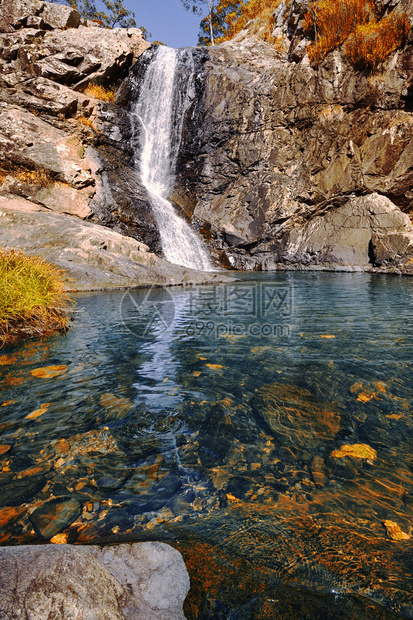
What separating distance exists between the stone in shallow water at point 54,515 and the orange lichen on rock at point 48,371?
2459mm

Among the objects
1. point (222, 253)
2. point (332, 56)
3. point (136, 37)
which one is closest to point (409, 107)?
point (332, 56)

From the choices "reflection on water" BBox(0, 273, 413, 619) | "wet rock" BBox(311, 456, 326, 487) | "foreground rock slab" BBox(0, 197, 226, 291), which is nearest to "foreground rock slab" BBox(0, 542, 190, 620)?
"reflection on water" BBox(0, 273, 413, 619)

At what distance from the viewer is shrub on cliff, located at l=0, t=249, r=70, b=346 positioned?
580 centimetres

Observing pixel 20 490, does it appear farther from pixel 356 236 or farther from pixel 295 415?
pixel 356 236

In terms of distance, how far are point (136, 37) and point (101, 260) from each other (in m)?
24.6

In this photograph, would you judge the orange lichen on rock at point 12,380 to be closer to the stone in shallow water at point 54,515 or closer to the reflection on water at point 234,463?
the reflection on water at point 234,463

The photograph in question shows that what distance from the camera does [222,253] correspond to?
22.7 meters

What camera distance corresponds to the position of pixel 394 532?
6.28ft

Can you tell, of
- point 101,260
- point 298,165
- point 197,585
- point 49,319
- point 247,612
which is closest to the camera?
point 247,612

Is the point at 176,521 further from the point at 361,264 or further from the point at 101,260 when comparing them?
the point at 361,264

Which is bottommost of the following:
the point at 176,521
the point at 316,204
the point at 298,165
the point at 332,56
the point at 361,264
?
the point at 176,521

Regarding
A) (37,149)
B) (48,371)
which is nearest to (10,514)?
(48,371)

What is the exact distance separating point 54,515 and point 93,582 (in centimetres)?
92

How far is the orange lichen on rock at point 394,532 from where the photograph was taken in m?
1.88
